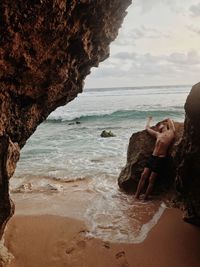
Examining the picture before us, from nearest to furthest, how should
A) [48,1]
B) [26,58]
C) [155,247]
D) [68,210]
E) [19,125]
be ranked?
[48,1]
[26,58]
[19,125]
[155,247]
[68,210]

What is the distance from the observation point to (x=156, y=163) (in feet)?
22.3

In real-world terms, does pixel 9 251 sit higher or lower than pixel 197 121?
lower

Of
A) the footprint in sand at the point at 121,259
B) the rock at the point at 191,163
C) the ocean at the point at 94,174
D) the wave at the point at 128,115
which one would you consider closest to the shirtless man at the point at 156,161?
the ocean at the point at 94,174

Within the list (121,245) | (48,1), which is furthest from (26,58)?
(121,245)

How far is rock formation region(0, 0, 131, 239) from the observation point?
362cm

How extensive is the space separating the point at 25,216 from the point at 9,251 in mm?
1331

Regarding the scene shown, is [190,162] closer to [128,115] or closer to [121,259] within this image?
[121,259]

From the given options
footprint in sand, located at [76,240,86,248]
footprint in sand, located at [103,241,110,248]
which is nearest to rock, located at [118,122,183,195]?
footprint in sand, located at [103,241,110,248]

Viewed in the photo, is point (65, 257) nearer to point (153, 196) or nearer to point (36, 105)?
point (36, 105)

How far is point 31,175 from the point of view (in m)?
8.89

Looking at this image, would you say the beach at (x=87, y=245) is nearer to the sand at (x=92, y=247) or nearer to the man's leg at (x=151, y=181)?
the sand at (x=92, y=247)

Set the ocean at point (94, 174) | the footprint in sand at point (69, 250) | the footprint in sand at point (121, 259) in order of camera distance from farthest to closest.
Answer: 1. the ocean at point (94, 174)
2. the footprint in sand at point (69, 250)
3. the footprint in sand at point (121, 259)

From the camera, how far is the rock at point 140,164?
22.8 ft

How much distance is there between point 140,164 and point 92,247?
295cm
